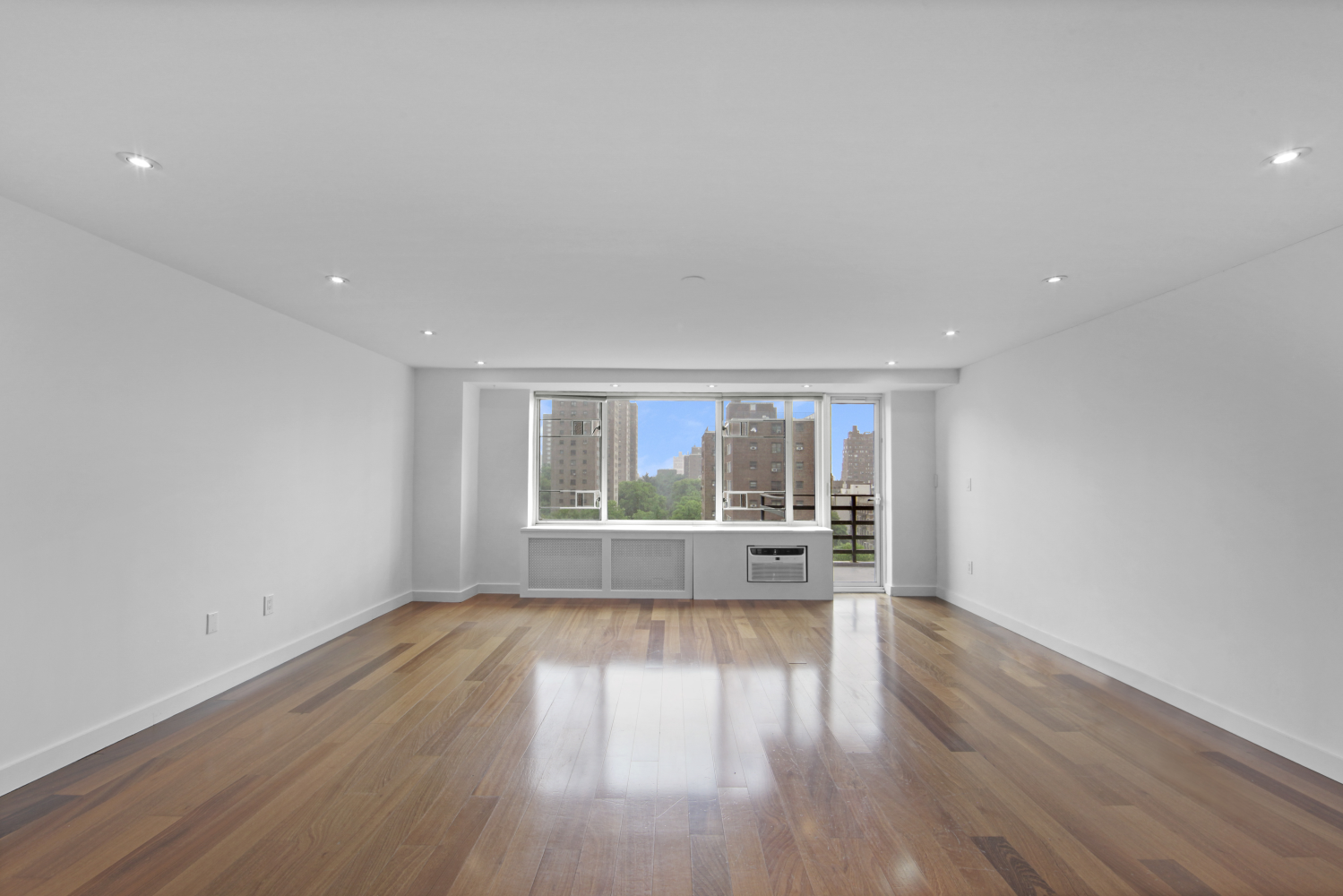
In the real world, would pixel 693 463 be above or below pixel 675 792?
above

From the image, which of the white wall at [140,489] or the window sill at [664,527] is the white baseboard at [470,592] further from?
the white wall at [140,489]

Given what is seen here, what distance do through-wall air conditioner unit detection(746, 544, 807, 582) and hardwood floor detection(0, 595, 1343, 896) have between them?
91.5 inches

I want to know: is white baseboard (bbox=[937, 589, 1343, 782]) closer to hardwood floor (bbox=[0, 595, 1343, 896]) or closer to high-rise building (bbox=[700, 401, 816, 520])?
hardwood floor (bbox=[0, 595, 1343, 896])

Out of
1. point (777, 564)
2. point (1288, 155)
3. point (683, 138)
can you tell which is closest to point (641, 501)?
point (777, 564)

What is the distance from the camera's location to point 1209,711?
3.40 metres

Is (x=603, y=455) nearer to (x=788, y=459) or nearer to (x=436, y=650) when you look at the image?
(x=788, y=459)

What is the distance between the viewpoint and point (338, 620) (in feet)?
16.8

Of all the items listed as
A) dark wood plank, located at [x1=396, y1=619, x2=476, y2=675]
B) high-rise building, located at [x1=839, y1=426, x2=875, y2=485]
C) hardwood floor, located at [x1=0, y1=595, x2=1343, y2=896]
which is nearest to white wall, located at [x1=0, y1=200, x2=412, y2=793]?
hardwood floor, located at [x1=0, y1=595, x2=1343, y2=896]

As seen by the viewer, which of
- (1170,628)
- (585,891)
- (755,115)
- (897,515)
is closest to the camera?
(755,115)

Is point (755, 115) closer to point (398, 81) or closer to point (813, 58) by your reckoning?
point (813, 58)

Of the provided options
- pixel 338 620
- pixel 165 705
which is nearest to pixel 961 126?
pixel 165 705

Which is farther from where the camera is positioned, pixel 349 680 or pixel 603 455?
pixel 603 455

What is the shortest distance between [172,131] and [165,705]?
2905mm

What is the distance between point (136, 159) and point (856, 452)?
658cm
